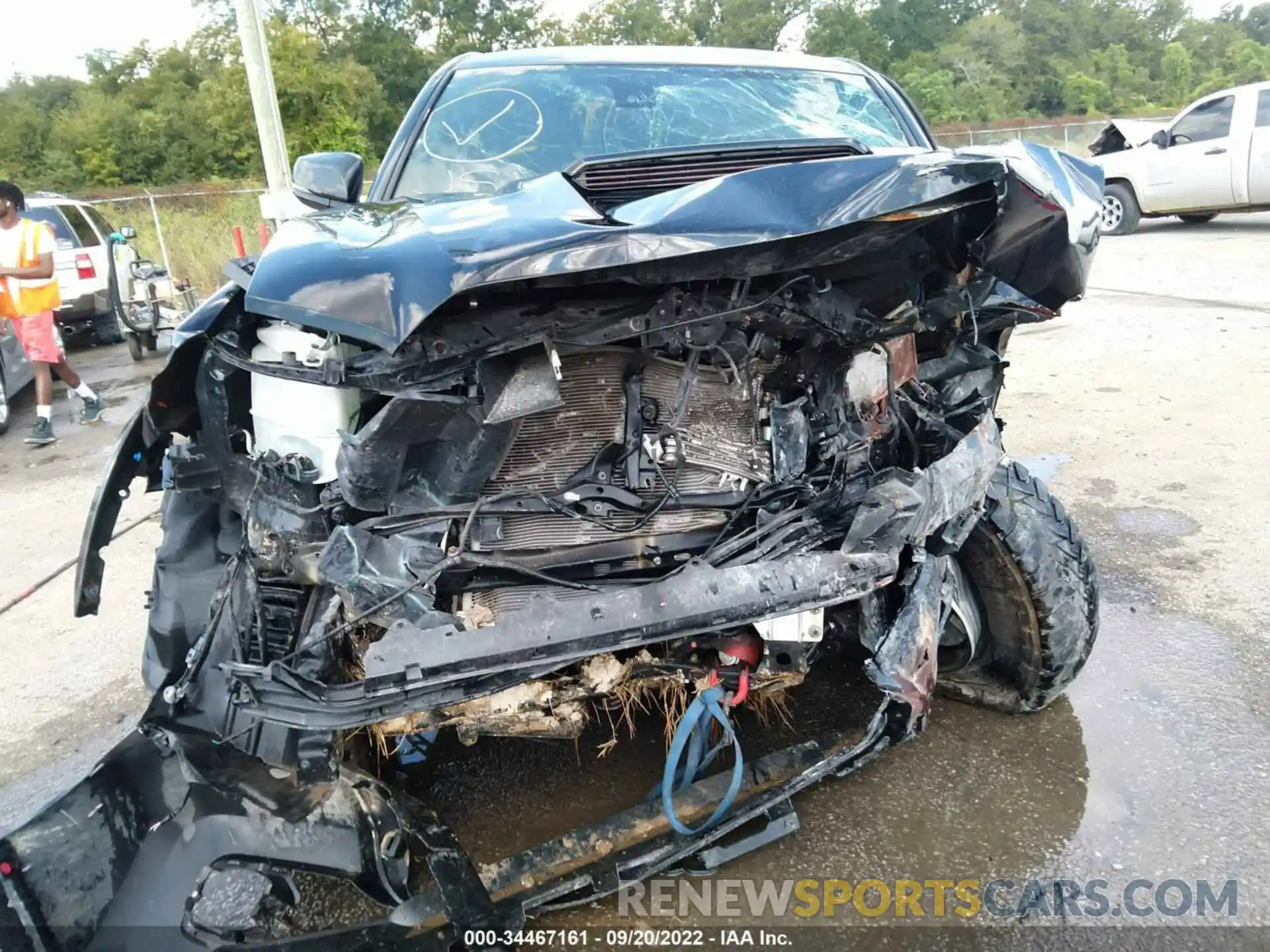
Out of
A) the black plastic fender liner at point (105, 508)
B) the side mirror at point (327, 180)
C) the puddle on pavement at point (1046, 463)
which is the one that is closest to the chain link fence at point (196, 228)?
the side mirror at point (327, 180)

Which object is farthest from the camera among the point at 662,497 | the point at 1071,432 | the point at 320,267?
the point at 1071,432

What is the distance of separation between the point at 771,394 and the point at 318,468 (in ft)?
3.54

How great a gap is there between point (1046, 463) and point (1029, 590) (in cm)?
219

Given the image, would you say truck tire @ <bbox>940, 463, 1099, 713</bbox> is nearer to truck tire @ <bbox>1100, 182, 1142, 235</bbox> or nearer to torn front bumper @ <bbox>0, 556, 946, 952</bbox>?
torn front bumper @ <bbox>0, 556, 946, 952</bbox>

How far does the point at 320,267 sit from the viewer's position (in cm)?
159

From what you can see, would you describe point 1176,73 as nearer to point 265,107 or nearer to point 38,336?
point 265,107

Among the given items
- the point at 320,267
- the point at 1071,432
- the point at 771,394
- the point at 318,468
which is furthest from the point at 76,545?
the point at 1071,432

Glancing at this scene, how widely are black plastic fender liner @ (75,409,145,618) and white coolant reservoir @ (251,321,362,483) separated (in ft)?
1.81

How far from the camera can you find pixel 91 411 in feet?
22.3

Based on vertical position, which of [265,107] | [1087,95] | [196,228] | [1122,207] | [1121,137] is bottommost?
[1122,207]

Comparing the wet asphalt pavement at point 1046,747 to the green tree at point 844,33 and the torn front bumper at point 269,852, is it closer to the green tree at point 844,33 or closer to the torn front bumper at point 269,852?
the torn front bumper at point 269,852

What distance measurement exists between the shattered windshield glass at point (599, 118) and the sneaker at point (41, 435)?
15.8ft

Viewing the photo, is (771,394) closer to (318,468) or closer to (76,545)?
(318,468)

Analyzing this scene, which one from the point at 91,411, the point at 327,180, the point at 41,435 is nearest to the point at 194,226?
the point at 91,411
